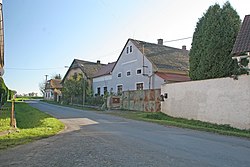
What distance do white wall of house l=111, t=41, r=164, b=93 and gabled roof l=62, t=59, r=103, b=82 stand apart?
1058cm

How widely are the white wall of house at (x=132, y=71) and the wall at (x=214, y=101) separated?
8.54m

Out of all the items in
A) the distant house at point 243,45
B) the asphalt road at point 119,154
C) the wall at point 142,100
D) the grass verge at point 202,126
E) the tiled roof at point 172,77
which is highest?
the distant house at point 243,45

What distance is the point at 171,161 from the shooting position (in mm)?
6863

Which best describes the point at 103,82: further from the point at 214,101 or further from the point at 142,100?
the point at 214,101

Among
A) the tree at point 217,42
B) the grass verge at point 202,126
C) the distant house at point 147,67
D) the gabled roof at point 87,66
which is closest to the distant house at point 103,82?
the distant house at point 147,67

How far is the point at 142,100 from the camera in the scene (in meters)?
28.8

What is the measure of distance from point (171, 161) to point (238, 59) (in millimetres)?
13122

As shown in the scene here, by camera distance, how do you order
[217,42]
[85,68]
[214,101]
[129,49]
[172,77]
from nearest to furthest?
[214,101]
[217,42]
[172,77]
[129,49]
[85,68]

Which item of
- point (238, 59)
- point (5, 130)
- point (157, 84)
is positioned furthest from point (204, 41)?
point (5, 130)

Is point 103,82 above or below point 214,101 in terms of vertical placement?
above

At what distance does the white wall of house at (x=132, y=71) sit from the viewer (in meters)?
32.8

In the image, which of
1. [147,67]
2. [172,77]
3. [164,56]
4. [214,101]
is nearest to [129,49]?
[164,56]

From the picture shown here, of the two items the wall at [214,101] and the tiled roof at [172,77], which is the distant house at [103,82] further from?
the wall at [214,101]

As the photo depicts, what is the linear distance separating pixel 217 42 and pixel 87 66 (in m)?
36.8
